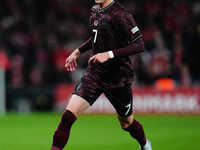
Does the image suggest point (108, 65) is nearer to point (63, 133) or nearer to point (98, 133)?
point (63, 133)

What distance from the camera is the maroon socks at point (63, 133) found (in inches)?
274

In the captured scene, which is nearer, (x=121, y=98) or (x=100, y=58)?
(x=100, y=58)

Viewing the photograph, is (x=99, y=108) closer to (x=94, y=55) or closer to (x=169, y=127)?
(x=169, y=127)

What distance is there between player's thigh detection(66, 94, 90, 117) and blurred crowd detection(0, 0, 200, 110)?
9.33 metres

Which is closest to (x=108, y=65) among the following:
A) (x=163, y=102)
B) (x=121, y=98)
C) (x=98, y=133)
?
(x=121, y=98)

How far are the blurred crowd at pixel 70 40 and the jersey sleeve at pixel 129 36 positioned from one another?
918 cm

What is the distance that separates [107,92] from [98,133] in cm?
419

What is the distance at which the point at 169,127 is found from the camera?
41.4 ft

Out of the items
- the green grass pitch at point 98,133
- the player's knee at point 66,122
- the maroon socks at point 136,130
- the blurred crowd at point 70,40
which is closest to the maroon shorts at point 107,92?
the maroon socks at point 136,130

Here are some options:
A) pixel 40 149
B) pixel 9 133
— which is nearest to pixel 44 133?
pixel 9 133

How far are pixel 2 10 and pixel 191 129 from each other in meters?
11.2

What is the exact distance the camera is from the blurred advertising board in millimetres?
15516

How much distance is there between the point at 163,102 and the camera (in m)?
16.0

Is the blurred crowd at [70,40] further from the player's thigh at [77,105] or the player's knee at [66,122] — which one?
the player's knee at [66,122]
